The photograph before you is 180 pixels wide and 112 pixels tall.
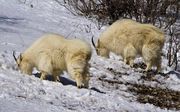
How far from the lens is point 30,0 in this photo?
1922 cm

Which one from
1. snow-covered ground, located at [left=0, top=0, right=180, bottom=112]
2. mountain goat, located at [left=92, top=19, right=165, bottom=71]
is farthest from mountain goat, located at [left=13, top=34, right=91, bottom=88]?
mountain goat, located at [left=92, top=19, right=165, bottom=71]

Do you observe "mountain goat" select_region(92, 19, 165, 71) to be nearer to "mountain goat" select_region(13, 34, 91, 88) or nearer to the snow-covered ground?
the snow-covered ground

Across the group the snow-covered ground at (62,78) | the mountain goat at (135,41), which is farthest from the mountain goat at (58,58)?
the mountain goat at (135,41)

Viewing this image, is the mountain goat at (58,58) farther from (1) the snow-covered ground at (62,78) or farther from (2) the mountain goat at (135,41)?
(2) the mountain goat at (135,41)

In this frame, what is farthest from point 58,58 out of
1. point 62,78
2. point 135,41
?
point 135,41

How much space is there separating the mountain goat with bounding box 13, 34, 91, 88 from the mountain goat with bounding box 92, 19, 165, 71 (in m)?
3.35

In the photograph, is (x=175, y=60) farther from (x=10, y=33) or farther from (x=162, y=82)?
(x=10, y=33)

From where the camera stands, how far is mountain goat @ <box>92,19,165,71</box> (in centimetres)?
1304

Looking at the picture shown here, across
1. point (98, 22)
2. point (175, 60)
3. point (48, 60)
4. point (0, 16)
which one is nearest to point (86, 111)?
point (48, 60)

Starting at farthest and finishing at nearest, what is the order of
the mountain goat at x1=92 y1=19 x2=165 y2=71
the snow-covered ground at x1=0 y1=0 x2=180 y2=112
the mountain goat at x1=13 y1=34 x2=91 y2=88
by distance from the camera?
the mountain goat at x1=92 y1=19 x2=165 y2=71 < the mountain goat at x1=13 y1=34 x2=91 y2=88 < the snow-covered ground at x1=0 y1=0 x2=180 y2=112

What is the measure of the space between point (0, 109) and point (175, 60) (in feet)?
26.7

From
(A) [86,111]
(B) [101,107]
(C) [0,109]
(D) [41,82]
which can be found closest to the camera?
(C) [0,109]

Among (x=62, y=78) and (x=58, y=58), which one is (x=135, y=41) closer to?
(x=62, y=78)

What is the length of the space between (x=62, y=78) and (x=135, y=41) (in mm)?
3095
